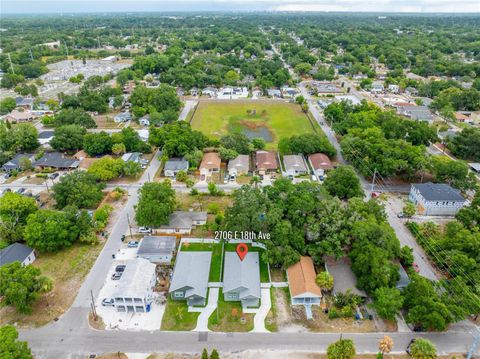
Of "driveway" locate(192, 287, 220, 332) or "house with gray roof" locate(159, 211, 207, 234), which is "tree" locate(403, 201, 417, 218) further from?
"driveway" locate(192, 287, 220, 332)

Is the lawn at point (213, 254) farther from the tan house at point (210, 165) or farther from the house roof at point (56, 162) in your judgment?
the house roof at point (56, 162)

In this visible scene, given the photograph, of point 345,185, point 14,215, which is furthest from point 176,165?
point 345,185

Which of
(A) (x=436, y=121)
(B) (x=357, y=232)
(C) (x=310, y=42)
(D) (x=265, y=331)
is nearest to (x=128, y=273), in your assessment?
(D) (x=265, y=331)

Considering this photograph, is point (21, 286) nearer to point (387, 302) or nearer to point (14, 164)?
point (387, 302)

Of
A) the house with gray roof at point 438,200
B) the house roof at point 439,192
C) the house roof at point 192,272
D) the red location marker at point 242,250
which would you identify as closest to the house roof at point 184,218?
the house roof at point 192,272

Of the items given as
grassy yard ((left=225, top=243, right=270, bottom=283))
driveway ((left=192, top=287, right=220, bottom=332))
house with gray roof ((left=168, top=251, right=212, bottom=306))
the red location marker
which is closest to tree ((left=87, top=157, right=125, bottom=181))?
house with gray roof ((left=168, top=251, right=212, bottom=306))
